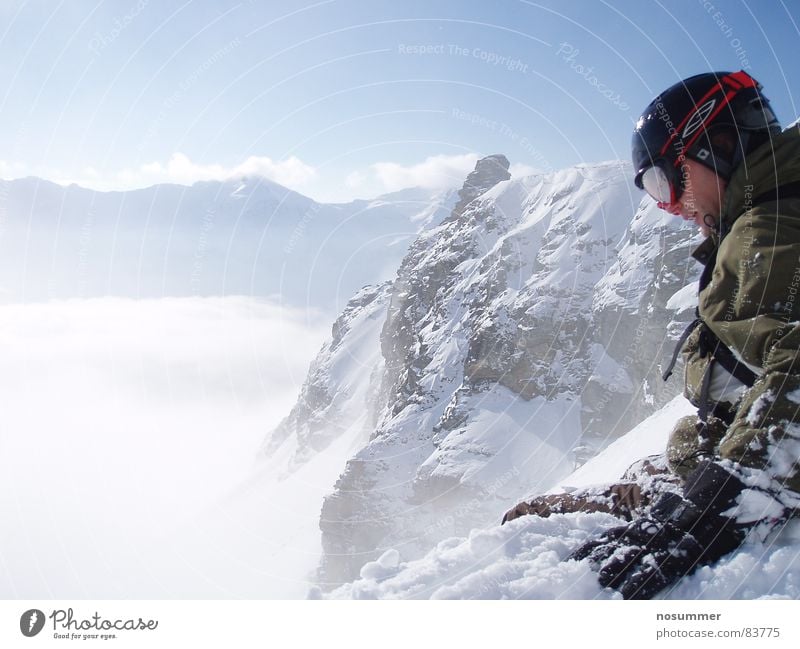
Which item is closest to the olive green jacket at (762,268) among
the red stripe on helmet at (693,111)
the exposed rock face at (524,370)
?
the red stripe on helmet at (693,111)

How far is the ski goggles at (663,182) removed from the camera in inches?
160

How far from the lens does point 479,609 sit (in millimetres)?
3352

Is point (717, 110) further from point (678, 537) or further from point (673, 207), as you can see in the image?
point (678, 537)

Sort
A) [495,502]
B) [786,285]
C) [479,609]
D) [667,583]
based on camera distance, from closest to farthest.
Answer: [786,285]
[667,583]
[479,609]
[495,502]

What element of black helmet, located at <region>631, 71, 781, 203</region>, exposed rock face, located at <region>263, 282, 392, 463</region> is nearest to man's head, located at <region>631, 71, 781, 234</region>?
black helmet, located at <region>631, 71, 781, 203</region>

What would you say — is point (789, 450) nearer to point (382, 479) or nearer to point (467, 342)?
point (382, 479)

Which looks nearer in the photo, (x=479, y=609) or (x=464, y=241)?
(x=479, y=609)

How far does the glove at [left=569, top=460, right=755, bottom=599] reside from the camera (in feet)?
9.82

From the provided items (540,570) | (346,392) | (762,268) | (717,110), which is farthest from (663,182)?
(346,392)

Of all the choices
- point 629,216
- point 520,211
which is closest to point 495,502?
point 629,216

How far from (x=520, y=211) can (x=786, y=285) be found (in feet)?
460

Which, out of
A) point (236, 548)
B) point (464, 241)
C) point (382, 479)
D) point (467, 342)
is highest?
point (464, 241)

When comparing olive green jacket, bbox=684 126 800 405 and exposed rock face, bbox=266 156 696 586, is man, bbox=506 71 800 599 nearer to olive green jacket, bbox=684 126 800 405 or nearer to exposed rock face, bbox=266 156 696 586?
olive green jacket, bbox=684 126 800 405

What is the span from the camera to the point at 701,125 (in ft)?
12.7
